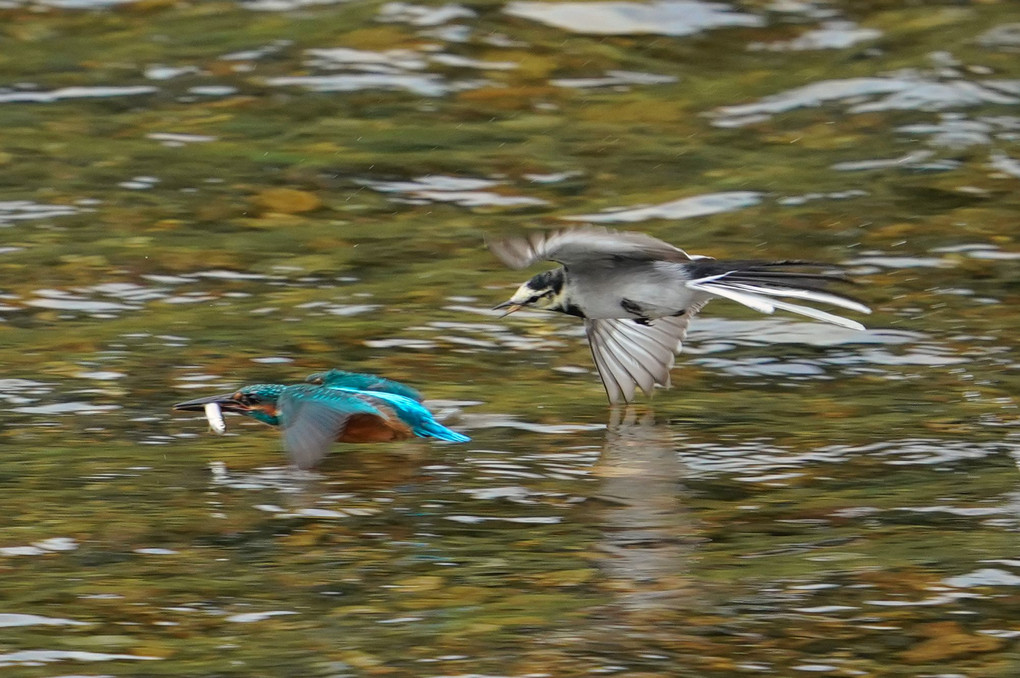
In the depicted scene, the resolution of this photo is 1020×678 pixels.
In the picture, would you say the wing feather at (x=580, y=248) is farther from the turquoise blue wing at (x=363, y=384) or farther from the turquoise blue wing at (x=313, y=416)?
the turquoise blue wing at (x=313, y=416)

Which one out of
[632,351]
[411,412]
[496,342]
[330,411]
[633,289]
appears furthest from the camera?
[496,342]

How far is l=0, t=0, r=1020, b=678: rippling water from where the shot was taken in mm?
5145

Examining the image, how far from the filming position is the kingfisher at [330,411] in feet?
20.7

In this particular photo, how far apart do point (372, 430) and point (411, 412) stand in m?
0.23

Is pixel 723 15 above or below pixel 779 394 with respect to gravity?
above

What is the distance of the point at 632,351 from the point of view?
7996 mm

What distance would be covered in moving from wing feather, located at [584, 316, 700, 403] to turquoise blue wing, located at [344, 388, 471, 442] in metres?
1.38

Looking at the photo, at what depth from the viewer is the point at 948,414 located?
7.47 metres

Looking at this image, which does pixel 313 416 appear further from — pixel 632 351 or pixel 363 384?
pixel 632 351

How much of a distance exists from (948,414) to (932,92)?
238 inches

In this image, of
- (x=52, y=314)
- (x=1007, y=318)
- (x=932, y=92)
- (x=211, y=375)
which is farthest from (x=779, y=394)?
(x=932, y=92)

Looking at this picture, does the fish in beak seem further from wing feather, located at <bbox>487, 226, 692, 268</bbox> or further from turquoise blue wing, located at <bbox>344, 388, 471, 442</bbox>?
wing feather, located at <bbox>487, 226, 692, 268</bbox>

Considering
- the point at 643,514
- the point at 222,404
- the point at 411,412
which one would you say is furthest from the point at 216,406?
the point at 643,514

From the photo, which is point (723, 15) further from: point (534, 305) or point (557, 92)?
point (534, 305)
